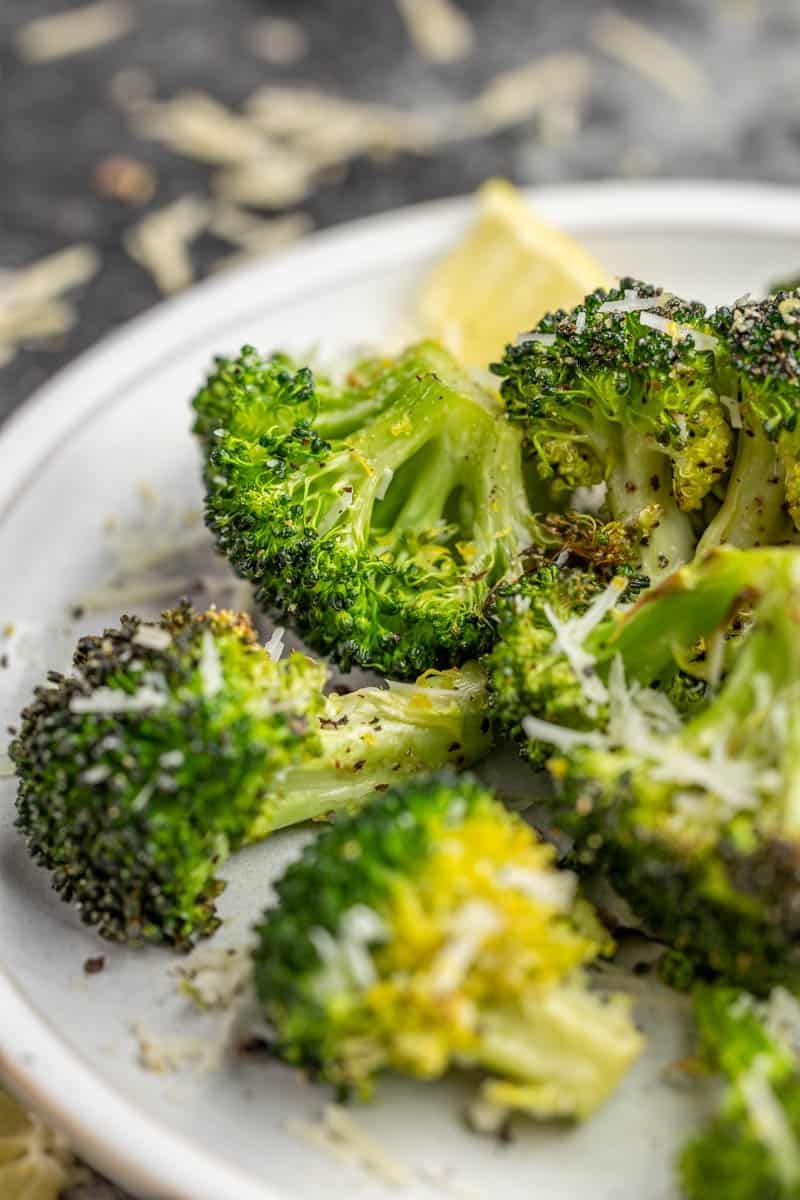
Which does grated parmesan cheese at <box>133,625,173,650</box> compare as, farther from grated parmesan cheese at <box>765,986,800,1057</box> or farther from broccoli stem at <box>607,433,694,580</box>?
grated parmesan cheese at <box>765,986,800,1057</box>

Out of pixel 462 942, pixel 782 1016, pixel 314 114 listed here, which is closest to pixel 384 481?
pixel 462 942

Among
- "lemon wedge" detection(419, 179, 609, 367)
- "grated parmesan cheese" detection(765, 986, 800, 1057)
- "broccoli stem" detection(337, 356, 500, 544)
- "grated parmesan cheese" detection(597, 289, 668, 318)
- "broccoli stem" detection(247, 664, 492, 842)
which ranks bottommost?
"grated parmesan cheese" detection(765, 986, 800, 1057)

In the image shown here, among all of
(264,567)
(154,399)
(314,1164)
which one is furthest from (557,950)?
(154,399)

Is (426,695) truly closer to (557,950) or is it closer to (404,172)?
(557,950)

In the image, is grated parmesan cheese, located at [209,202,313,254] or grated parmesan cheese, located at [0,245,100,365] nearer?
grated parmesan cheese, located at [0,245,100,365]

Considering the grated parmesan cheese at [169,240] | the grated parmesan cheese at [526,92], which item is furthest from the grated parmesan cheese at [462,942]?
the grated parmesan cheese at [526,92]

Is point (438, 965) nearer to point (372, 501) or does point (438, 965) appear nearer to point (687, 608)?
point (687, 608)

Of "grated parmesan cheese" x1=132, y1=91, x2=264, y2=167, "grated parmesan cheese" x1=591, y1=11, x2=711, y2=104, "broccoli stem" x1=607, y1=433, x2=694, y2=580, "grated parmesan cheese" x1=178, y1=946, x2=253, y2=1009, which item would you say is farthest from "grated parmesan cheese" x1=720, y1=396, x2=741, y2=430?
"grated parmesan cheese" x1=591, y1=11, x2=711, y2=104
